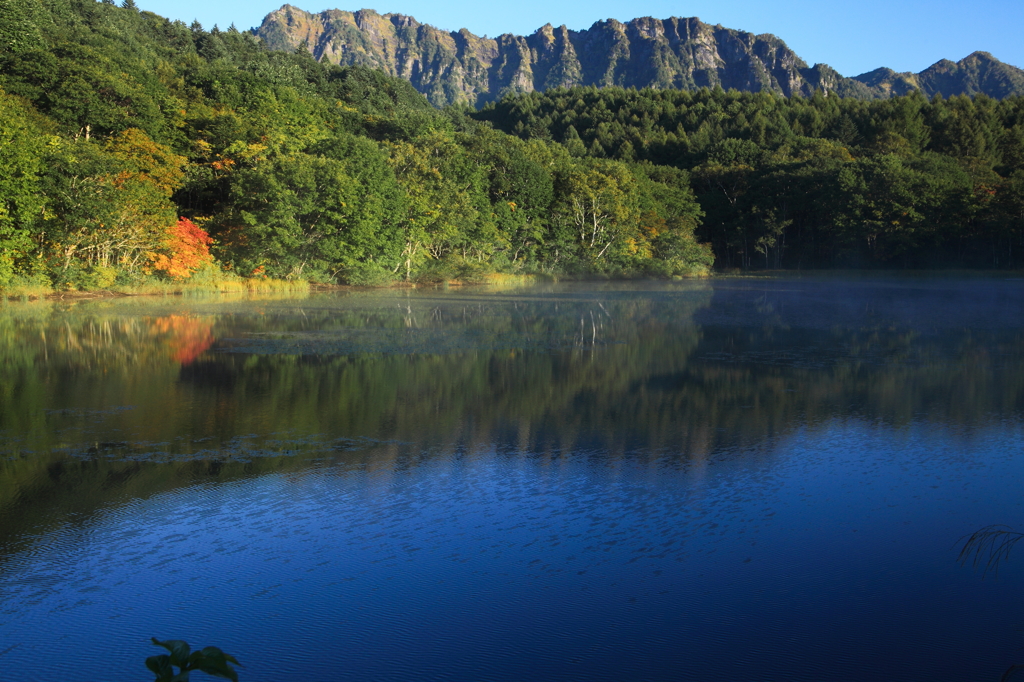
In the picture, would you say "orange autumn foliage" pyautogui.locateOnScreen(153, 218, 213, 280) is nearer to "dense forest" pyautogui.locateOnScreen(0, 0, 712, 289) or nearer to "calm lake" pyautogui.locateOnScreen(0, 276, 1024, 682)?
"dense forest" pyautogui.locateOnScreen(0, 0, 712, 289)

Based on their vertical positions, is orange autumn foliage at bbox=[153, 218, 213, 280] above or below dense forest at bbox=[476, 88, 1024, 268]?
below

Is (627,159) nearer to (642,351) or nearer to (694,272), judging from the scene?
(694,272)

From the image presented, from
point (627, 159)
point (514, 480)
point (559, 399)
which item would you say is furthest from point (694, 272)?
point (514, 480)

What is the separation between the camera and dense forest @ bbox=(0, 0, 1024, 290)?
102 ft

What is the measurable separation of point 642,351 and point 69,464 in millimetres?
10648

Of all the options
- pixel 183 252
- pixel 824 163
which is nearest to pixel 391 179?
pixel 183 252

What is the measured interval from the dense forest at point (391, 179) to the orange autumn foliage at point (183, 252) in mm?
83

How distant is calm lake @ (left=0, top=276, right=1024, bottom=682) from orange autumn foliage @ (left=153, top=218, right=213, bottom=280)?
1921cm

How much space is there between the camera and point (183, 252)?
3378cm

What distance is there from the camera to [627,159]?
82.8 metres

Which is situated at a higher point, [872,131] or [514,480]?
[872,131]

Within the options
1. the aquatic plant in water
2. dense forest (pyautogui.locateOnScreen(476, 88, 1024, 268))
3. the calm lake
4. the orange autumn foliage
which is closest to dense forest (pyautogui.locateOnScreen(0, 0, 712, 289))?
the orange autumn foliage

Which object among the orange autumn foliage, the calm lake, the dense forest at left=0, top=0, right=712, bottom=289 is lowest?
the calm lake

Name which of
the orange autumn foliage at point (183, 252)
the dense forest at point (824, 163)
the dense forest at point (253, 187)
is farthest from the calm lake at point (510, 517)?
the dense forest at point (824, 163)
